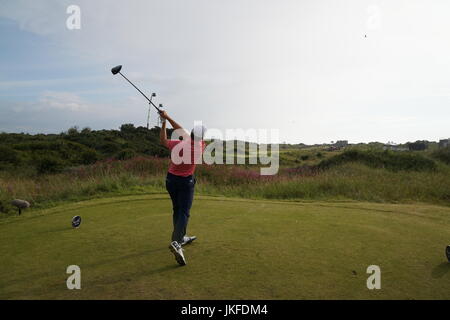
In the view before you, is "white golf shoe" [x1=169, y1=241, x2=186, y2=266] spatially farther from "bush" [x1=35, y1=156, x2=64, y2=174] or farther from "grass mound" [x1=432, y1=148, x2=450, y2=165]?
"grass mound" [x1=432, y1=148, x2=450, y2=165]

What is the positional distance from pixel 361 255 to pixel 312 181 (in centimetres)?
908

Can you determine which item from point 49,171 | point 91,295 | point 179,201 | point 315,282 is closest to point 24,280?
point 91,295

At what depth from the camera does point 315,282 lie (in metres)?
4.02

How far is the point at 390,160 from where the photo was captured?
1040 inches

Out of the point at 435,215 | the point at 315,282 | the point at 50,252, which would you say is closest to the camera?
the point at 315,282

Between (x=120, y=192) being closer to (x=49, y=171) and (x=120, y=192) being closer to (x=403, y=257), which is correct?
(x=403, y=257)

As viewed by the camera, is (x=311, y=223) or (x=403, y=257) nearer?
(x=403, y=257)

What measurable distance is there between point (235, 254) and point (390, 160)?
25.0 meters

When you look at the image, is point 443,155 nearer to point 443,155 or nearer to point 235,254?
point 443,155

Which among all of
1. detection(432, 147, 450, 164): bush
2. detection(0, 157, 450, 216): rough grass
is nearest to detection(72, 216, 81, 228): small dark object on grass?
detection(0, 157, 450, 216): rough grass

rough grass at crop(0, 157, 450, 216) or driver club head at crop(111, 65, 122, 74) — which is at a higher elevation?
driver club head at crop(111, 65, 122, 74)

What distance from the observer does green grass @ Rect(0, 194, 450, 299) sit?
3.85 m

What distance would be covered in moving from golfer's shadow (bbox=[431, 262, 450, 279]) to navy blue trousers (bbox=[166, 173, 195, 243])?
345 centimetres

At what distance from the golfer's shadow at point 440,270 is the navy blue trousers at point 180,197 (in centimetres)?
345
